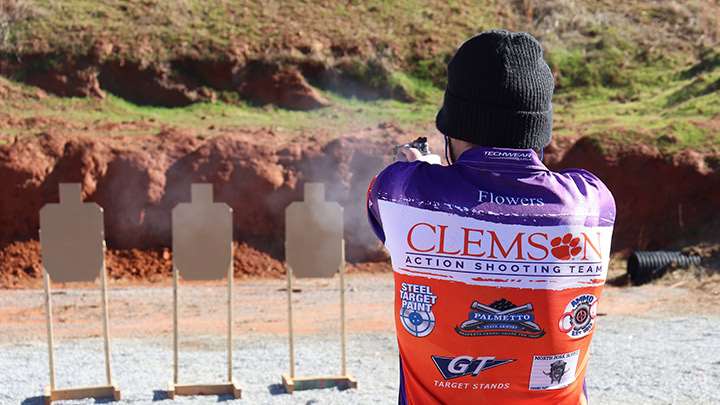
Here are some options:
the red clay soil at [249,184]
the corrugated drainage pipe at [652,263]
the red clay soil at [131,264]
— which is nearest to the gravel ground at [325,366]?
the corrugated drainage pipe at [652,263]

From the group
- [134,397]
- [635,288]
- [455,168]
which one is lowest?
[635,288]

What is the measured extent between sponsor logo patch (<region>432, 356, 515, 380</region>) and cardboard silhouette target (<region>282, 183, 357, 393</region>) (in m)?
4.32

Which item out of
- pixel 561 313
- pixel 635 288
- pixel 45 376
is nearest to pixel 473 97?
pixel 561 313

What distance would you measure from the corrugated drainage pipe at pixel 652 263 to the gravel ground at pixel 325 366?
97.9 inches

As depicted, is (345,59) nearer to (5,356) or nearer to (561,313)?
(5,356)

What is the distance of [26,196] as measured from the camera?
12.1 meters

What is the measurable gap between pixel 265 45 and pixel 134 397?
1232 centimetres

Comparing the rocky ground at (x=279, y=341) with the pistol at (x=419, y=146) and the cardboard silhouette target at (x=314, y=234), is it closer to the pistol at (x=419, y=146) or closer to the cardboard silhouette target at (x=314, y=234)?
the cardboard silhouette target at (x=314, y=234)

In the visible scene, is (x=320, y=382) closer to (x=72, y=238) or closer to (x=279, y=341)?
(x=279, y=341)

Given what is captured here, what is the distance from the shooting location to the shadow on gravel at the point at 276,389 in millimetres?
6090

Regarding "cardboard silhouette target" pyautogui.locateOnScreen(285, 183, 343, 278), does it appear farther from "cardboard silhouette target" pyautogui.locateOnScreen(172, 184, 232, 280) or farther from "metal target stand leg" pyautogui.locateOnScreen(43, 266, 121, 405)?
"metal target stand leg" pyautogui.locateOnScreen(43, 266, 121, 405)

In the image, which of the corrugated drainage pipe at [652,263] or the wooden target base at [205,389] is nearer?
the wooden target base at [205,389]

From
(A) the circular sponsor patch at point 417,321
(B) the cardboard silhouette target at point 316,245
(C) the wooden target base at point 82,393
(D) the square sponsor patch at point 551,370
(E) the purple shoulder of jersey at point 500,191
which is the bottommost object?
(C) the wooden target base at point 82,393

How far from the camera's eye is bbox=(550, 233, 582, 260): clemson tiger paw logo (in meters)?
1.86
